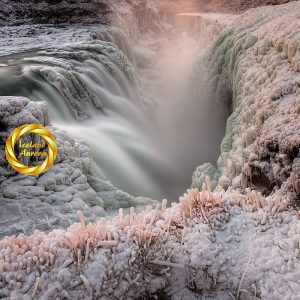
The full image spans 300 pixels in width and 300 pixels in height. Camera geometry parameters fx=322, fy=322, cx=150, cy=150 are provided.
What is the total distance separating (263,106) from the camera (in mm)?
4059

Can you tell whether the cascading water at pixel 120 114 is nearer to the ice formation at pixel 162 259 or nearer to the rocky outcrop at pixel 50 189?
the rocky outcrop at pixel 50 189

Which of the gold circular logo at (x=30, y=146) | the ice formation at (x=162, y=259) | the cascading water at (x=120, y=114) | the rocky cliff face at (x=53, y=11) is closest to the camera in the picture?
the ice formation at (x=162, y=259)

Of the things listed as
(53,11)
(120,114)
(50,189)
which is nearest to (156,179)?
(120,114)

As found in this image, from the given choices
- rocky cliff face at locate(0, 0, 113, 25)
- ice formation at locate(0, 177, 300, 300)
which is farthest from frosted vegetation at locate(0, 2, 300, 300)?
rocky cliff face at locate(0, 0, 113, 25)

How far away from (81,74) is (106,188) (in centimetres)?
396

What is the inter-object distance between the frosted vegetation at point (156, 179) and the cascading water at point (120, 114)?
1.4 inches

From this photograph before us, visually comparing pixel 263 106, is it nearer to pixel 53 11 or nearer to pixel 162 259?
pixel 162 259

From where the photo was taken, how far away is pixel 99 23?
12242 mm

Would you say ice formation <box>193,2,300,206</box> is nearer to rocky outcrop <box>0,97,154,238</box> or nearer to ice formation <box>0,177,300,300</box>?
Result: ice formation <box>0,177,300,300</box>

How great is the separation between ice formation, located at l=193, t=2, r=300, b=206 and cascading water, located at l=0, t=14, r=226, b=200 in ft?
2.83

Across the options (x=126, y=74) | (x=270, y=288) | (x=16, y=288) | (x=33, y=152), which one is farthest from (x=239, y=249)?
(x=126, y=74)

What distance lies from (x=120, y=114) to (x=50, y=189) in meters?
4.22

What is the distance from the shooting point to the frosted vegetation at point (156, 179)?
4.82 feet

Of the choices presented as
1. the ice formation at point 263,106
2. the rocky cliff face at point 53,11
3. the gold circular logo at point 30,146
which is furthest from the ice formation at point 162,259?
the rocky cliff face at point 53,11
